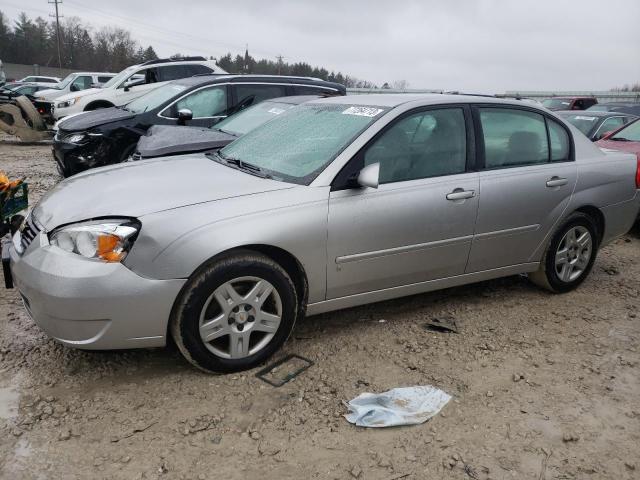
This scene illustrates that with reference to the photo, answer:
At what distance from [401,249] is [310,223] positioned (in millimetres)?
716

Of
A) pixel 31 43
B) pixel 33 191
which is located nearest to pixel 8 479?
pixel 33 191

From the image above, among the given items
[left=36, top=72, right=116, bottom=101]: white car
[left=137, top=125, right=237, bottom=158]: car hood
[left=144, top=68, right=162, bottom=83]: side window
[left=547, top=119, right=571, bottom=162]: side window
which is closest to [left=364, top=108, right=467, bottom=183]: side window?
[left=547, top=119, right=571, bottom=162]: side window

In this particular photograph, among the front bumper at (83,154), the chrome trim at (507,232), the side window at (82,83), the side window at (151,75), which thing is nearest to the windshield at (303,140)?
the chrome trim at (507,232)

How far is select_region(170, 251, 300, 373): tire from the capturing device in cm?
295

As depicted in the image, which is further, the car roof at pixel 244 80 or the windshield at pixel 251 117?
the car roof at pixel 244 80

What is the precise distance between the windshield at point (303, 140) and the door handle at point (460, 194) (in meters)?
0.74

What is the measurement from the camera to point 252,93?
8008mm

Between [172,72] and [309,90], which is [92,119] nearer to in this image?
[309,90]

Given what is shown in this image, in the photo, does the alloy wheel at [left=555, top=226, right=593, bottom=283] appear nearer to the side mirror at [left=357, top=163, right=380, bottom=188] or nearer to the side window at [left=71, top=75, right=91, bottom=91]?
the side mirror at [left=357, top=163, right=380, bottom=188]

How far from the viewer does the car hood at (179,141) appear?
580 centimetres

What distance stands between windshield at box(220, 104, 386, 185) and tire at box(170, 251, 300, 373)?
2.15ft

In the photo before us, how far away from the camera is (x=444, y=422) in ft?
9.33

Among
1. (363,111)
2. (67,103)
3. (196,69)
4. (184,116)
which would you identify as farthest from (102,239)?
(67,103)

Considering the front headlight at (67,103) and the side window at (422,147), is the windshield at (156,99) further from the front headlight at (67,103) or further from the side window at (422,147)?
the front headlight at (67,103)
